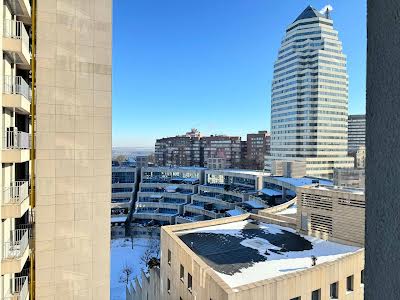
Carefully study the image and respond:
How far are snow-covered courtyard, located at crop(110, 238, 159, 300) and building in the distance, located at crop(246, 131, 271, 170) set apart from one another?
5856 centimetres

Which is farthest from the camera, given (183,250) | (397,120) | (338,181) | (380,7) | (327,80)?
(327,80)

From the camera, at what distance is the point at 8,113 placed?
715 cm

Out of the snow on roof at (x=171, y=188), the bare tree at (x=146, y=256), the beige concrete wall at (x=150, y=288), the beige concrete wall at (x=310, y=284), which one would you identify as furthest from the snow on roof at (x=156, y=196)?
the beige concrete wall at (x=310, y=284)

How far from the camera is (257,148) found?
10369cm

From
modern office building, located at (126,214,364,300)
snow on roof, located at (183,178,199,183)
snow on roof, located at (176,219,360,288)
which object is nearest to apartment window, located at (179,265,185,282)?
modern office building, located at (126,214,364,300)

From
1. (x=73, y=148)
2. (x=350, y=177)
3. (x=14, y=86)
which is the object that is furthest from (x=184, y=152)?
(x=14, y=86)

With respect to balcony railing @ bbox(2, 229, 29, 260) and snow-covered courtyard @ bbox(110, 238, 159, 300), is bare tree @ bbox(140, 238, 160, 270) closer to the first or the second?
snow-covered courtyard @ bbox(110, 238, 159, 300)

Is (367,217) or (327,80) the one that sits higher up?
(327,80)

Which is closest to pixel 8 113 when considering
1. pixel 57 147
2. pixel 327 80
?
pixel 57 147

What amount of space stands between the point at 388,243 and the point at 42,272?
9601 mm

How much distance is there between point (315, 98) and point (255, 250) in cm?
7496

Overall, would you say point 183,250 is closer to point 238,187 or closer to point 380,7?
point 380,7

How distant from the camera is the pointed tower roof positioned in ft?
282

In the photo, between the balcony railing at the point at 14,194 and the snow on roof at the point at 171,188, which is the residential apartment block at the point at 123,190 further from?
the balcony railing at the point at 14,194
